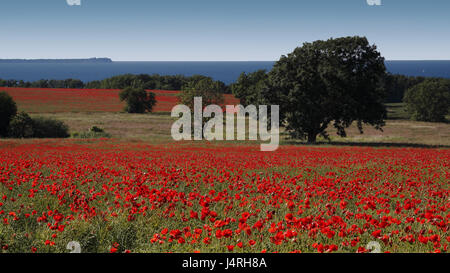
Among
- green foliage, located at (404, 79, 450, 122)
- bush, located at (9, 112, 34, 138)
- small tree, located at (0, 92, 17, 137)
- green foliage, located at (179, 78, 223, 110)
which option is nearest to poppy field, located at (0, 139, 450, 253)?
bush, located at (9, 112, 34, 138)

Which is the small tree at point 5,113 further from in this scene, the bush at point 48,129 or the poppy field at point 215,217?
the poppy field at point 215,217

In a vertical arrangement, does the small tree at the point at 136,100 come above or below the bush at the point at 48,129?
above

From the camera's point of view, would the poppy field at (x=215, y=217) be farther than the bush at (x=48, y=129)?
No

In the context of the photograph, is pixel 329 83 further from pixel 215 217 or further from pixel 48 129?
pixel 48 129

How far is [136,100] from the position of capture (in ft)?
275

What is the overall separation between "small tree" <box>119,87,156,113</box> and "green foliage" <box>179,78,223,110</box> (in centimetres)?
3184

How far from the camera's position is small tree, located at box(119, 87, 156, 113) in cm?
8331

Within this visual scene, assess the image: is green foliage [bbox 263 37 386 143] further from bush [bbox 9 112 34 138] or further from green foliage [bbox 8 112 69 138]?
bush [bbox 9 112 34 138]

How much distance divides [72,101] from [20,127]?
4522 centimetres

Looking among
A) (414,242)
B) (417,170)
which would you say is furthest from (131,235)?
(417,170)

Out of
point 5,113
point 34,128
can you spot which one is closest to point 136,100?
point 5,113

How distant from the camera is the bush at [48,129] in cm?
4481

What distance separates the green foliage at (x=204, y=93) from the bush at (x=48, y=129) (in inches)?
628

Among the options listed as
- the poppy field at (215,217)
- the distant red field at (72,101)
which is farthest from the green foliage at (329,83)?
the distant red field at (72,101)
